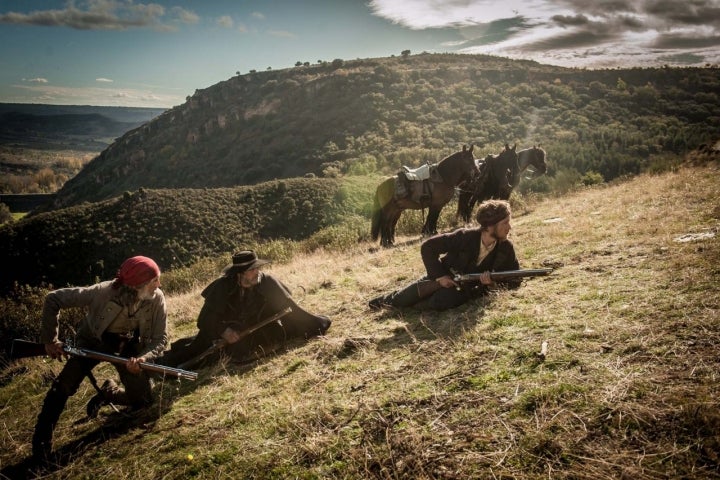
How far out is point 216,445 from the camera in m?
3.45

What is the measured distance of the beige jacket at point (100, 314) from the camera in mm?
3986

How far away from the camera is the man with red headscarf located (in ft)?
13.1

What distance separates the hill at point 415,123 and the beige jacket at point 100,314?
952 inches

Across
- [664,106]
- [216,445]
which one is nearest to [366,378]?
[216,445]

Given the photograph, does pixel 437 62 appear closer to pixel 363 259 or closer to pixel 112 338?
pixel 363 259

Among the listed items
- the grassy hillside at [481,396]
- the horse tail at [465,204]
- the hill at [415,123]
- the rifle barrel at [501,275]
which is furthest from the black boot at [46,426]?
the hill at [415,123]

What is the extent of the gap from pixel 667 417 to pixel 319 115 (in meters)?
72.8

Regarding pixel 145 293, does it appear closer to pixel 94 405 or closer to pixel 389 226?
pixel 94 405

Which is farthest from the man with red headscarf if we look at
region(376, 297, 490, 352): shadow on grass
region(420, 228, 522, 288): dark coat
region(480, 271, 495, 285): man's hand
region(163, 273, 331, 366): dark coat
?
region(480, 271, 495, 285): man's hand

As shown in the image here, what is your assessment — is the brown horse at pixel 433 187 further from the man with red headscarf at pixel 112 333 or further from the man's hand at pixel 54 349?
the man's hand at pixel 54 349

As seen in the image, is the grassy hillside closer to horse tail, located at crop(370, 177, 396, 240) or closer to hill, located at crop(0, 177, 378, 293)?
horse tail, located at crop(370, 177, 396, 240)

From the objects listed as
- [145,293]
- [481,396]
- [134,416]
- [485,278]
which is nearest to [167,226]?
[134,416]

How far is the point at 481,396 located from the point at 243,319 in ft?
11.4

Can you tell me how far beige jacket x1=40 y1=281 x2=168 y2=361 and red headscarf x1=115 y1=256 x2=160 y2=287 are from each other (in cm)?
26
